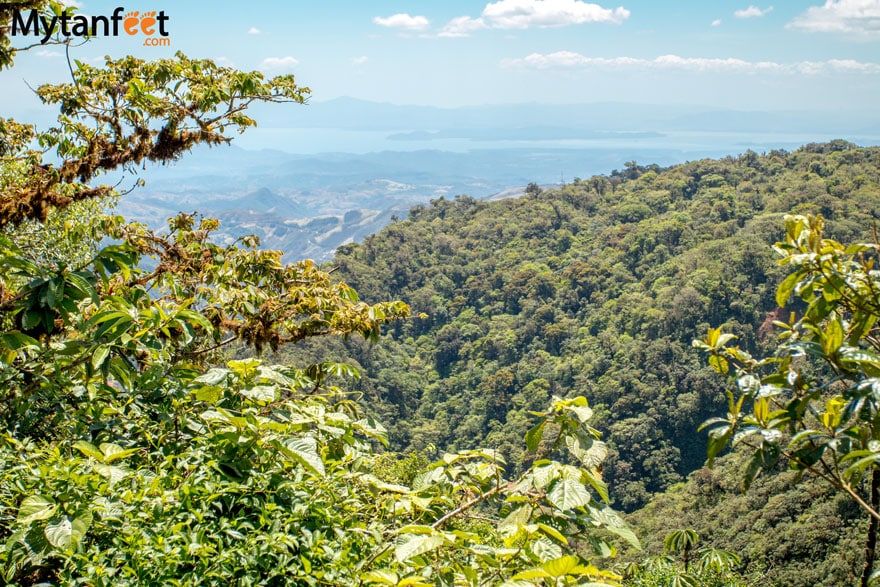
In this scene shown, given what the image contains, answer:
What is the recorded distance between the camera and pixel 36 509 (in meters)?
1.32

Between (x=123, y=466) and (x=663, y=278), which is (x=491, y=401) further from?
(x=123, y=466)

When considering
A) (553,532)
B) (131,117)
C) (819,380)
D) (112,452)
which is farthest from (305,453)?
(131,117)

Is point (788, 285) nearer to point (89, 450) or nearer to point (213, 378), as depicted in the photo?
point (213, 378)

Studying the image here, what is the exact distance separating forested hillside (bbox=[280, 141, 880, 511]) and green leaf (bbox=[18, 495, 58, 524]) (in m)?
Result: 28.8

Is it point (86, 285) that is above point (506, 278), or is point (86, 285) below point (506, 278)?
above

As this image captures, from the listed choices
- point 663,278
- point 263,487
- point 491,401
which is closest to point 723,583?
point 263,487

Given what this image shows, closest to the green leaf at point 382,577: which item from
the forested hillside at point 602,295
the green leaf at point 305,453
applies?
the green leaf at point 305,453

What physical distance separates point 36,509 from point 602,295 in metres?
41.5

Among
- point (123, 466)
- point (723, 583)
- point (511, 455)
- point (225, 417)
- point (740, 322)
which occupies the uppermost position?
point (225, 417)

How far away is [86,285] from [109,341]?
0.17 meters

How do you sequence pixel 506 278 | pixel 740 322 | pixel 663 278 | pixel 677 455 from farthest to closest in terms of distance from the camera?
pixel 506 278
pixel 663 278
pixel 740 322
pixel 677 455

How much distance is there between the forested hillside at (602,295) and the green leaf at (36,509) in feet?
94.3

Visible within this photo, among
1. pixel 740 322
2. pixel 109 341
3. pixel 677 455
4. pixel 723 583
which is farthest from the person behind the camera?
pixel 740 322

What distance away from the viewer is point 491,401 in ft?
119
